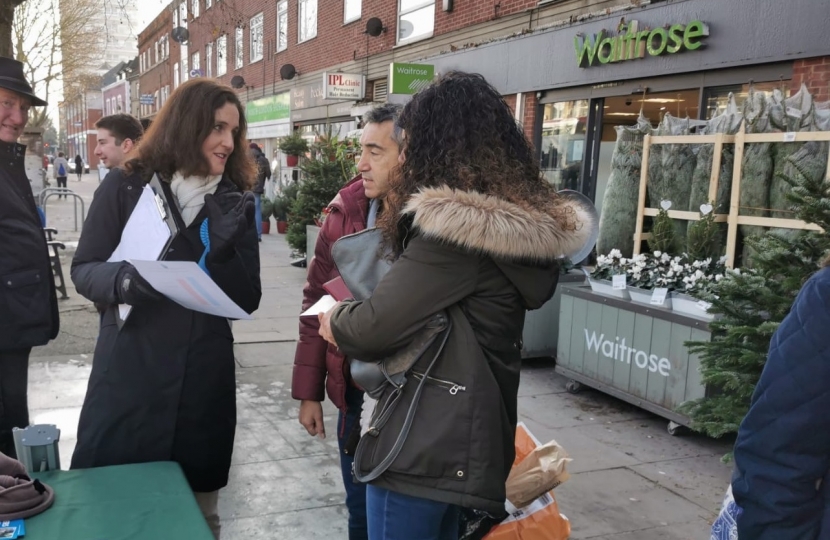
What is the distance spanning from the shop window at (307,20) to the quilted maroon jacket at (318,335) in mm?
16078

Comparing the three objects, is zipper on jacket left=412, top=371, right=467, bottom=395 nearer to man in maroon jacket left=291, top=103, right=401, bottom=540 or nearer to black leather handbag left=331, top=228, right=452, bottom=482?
black leather handbag left=331, top=228, right=452, bottom=482

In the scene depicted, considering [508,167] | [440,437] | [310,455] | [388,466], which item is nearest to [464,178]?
[508,167]

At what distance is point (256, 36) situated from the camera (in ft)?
69.5

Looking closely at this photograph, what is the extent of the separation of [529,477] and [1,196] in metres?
2.48

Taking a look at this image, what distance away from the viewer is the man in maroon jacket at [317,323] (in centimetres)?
243

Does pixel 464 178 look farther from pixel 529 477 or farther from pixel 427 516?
pixel 529 477

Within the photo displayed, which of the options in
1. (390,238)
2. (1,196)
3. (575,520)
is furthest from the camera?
(575,520)

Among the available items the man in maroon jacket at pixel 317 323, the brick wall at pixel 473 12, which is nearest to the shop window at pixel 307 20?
the brick wall at pixel 473 12

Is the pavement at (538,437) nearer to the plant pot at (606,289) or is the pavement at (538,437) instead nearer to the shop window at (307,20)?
the plant pot at (606,289)

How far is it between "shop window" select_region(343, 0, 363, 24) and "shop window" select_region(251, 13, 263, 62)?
20.7ft

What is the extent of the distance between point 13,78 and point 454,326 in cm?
257

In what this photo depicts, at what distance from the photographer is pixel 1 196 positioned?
9.34 feet

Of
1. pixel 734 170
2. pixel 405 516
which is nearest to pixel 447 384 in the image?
pixel 405 516

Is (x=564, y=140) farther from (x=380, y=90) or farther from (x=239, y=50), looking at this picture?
(x=239, y=50)
